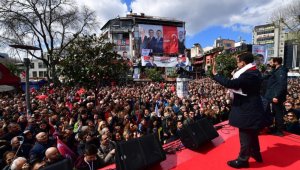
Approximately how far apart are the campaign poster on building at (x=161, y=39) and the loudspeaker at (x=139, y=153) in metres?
46.7

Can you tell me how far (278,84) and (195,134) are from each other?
1785mm

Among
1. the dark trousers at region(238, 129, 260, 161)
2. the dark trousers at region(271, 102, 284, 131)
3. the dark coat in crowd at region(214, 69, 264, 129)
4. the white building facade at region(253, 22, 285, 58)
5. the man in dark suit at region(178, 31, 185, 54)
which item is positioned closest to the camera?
the dark coat in crowd at region(214, 69, 264, 129)

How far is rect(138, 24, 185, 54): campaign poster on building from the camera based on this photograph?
5044 cm

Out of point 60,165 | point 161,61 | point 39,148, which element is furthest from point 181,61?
point 60,165

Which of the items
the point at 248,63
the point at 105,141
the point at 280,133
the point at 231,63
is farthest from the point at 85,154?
the point at 231,63

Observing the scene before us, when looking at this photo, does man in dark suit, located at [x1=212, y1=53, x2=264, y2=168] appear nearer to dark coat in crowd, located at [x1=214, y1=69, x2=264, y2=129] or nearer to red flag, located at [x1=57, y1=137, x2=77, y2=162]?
dark coat in crowd, located at [x1=214, y1=69, x2=264, y2=129]

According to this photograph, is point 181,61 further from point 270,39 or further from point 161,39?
point 270,39

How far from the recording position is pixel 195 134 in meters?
3.92

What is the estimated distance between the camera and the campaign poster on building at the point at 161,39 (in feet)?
165

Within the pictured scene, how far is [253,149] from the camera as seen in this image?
125 inches

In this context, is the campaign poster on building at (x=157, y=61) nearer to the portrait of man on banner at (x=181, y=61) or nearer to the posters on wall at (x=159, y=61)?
the posters on wall at (x=159, y=61)

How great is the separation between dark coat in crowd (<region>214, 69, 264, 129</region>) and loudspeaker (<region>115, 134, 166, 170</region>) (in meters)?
1.19

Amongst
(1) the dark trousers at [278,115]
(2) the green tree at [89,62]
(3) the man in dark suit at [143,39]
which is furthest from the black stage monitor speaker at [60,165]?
(3) the man in dark suit at [143,39]

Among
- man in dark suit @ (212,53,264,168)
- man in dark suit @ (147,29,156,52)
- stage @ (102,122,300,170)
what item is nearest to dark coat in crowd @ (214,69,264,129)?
man in dark suit @ (212,53,264,168)
